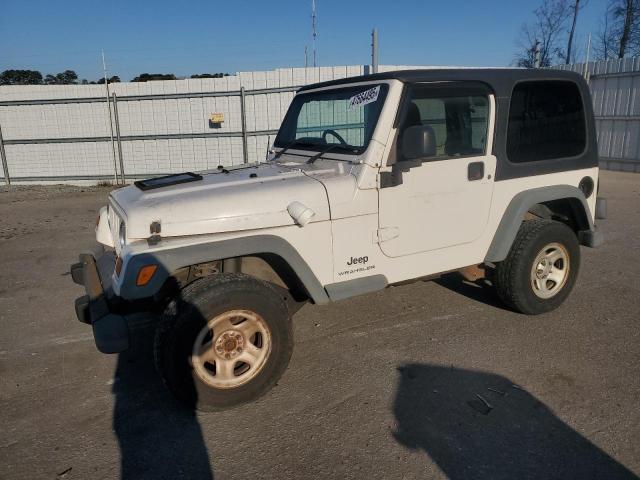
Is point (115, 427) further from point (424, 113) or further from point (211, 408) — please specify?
point (424, 113)

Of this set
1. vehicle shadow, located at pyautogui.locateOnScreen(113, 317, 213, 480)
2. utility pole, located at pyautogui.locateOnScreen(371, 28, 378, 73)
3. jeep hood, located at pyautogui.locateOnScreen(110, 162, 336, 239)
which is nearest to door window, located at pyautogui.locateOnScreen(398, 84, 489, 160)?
jeep hood, located at pyautogui.locateOnScreen(110, 162, 336, 239)

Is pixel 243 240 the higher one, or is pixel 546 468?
pixel 243 240

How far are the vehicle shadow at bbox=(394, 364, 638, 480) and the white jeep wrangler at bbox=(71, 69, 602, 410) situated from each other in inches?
32.8

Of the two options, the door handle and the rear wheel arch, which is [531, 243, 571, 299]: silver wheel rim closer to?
the rear wheel arch

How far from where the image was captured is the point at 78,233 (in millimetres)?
8195

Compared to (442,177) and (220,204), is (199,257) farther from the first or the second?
(442,177)

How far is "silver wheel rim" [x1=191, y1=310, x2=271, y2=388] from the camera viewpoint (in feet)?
9.95

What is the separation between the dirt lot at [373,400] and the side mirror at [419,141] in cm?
153

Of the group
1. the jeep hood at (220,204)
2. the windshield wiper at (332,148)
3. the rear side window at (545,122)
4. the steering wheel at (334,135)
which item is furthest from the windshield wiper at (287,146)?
the rear side window at (545,122)

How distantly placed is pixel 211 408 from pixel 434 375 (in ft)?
5.05

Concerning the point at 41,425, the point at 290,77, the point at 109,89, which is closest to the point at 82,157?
the point at 109,89

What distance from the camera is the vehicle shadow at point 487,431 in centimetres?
255

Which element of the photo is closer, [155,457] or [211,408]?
[155,457]

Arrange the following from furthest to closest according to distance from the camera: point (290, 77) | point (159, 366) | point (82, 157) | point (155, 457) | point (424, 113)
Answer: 1. point (82, 157)
2. point (290, 77)
3. point (424, 113)
4. point (159, 366)
5. point (155, 457)
